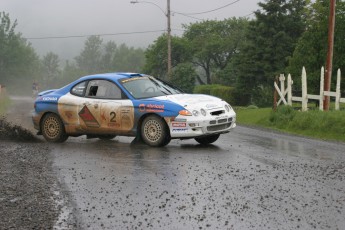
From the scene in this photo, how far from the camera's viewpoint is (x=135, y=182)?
7.44 m

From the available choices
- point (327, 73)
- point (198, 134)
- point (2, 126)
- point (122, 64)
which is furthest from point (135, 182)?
point (122, 64)

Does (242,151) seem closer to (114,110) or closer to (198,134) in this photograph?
(198,134)

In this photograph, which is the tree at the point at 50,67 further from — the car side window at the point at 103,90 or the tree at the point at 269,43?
the car side window at the point at 103,90

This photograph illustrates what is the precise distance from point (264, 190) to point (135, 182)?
181cm

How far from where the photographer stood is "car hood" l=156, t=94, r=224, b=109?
36.4 feet

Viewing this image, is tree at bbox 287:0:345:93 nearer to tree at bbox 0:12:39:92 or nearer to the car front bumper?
the car front bumper

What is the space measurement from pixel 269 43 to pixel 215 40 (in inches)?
1693

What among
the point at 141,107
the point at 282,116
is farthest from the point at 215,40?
the point at 141,107

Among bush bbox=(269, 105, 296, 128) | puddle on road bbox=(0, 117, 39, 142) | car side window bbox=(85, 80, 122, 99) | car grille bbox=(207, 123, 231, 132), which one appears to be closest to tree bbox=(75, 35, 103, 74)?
bush bbox=(269, 105, 296, 128)

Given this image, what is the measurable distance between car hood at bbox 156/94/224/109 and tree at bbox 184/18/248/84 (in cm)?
7805

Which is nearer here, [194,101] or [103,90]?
[194,101]

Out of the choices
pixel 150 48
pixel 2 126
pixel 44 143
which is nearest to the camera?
pixel 44 143

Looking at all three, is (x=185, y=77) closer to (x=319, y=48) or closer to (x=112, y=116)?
(x=319, y=48)

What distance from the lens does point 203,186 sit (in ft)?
23.4
